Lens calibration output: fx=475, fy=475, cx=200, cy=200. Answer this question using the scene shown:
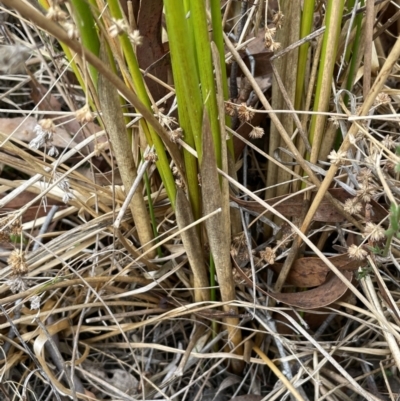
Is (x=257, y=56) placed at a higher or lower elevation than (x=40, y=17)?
lower

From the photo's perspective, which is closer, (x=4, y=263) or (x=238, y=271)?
(x=238, y=271)

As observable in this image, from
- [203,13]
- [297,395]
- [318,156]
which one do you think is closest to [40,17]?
[203,13]

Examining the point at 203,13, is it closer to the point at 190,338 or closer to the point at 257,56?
the point at 257,56

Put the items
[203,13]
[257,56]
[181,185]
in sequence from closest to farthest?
1. [203,13]
2. [181,185]
3. [257,56]

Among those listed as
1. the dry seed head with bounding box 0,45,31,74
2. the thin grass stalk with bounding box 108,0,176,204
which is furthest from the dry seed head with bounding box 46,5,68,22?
the dry seed head with bounding box 0,45,31,74

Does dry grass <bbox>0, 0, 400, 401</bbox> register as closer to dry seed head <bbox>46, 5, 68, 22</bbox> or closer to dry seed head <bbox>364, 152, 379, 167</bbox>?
dry seed head <bbox>364, 152, 379, 167</bbox>

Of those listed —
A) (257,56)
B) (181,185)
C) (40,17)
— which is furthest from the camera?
(257,56)
